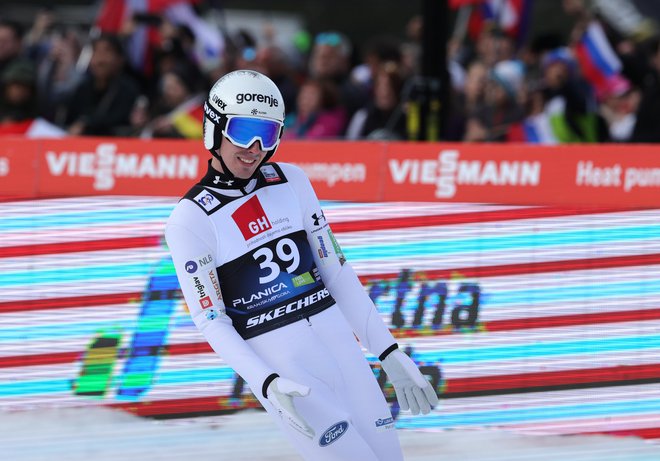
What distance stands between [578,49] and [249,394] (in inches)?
258

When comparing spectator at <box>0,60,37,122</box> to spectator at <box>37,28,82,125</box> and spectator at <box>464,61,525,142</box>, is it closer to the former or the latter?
spectator at <box>37,28,82,125</box>

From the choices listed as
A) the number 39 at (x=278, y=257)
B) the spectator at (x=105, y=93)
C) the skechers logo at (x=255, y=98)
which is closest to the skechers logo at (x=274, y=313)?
the number 39 at (x=278, y=257)

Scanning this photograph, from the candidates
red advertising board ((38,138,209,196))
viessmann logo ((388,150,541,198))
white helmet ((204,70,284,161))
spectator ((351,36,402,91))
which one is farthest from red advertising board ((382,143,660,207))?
spectator ((351,36,402,91))

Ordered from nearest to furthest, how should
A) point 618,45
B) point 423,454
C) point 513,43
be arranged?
point 423,454 < point 618,45 < point 513,43

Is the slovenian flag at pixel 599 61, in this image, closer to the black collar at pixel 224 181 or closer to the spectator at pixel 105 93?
the spectator at pixel 105 93

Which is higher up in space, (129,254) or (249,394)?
(129,254)

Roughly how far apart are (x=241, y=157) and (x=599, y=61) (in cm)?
770

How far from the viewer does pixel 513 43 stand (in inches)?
488

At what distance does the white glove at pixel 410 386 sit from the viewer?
13.9 ft

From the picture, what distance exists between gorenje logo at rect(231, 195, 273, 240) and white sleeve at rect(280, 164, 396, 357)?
206 mm

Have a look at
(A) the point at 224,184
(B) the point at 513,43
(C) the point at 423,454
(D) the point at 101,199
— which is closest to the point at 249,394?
(C) the point at 423,454

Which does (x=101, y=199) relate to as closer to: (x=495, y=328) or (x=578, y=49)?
(x=495, y=328)

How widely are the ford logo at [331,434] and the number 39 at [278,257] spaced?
0.59m

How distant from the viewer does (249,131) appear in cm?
415
